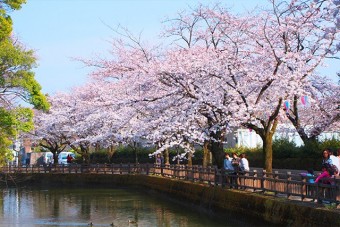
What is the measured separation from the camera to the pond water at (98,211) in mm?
23188

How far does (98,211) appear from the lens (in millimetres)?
27688

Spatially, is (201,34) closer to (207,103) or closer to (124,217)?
(207,103)

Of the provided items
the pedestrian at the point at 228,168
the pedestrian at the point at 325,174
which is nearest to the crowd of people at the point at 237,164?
the pedestrian at the point at 228,168

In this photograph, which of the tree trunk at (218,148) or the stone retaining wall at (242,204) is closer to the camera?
the stone retaining wall at (242,204)

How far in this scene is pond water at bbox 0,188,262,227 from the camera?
913 inches

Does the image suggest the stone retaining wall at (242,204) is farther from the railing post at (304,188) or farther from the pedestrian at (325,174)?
the pedestrian at (325,174)

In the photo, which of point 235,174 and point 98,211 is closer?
point 235,174

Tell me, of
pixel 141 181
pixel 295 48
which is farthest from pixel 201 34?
pixel 141 181

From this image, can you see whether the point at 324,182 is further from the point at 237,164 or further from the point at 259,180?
the point at 237,164

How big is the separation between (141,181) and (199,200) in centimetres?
1419

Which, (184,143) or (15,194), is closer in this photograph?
(184,143)

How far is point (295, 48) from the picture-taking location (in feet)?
83.0

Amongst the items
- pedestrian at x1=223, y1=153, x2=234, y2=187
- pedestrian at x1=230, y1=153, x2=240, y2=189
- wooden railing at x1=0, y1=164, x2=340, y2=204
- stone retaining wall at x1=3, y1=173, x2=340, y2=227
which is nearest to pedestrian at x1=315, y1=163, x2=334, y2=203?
wooden railing at x1=0, y1=164, x2=340, y2=204

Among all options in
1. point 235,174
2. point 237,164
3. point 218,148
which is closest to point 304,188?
point 235,174
